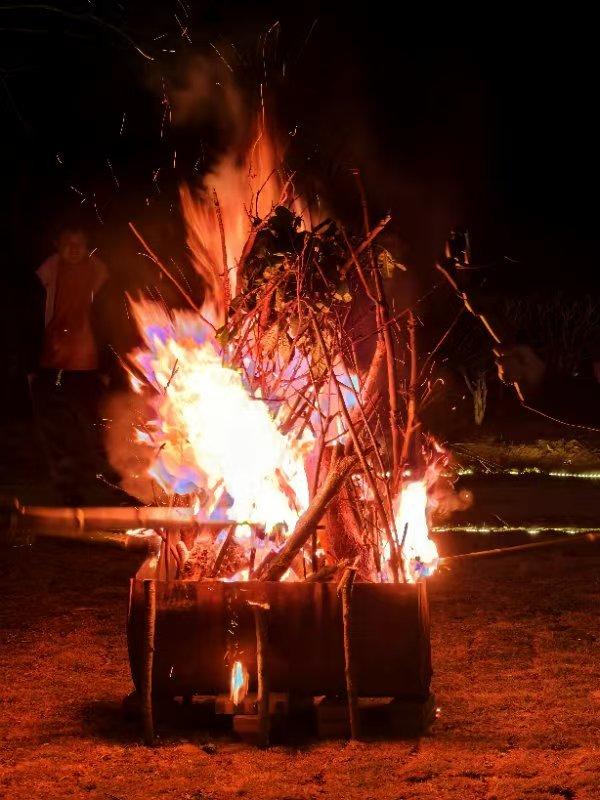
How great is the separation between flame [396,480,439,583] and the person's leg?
20.1 feet

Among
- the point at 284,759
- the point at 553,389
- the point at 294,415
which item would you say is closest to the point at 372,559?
the point at 294,415

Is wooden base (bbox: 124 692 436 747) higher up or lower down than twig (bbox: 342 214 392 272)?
lower down

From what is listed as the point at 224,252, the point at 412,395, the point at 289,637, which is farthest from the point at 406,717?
the point at 224,252

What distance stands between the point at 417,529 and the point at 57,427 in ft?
25.3

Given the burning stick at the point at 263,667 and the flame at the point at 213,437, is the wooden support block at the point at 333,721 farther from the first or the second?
the flame at the point at 213,437

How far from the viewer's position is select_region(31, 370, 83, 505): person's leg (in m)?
10.7

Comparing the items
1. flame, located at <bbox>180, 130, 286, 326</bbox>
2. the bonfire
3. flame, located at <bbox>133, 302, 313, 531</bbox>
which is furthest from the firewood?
flame, located at <bbox>180, 130, 286, 326</bbox>

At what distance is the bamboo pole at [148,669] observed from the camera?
12.9 ft

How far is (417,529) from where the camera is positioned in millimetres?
4574

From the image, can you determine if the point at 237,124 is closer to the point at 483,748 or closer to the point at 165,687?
the point at 165,687

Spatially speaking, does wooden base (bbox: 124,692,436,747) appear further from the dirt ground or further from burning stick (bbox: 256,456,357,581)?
burning stick (bbox: 256,456,357,581)

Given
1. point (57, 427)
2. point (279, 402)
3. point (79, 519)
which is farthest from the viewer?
point (57, 427)

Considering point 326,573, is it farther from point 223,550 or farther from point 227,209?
point 227,209

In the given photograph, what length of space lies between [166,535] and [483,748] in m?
1.58
